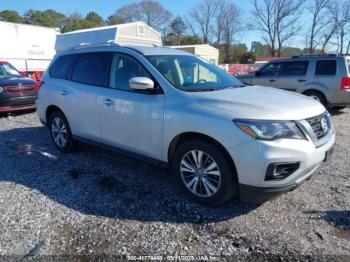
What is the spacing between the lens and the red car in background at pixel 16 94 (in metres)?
9.59

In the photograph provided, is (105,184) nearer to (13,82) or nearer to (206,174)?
(206,174)

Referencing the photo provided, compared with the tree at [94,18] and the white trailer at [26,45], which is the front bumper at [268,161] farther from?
the tree at [94,18]

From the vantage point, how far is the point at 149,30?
93.7 feet

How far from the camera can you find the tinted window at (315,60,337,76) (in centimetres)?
931

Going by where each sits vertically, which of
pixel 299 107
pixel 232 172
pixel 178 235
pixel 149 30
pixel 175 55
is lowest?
pixel 178 235

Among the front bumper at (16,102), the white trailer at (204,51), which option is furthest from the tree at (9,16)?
the front bumper at (16,102)

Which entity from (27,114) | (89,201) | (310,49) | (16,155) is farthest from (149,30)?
(310,49)

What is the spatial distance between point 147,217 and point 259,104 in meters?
1.73

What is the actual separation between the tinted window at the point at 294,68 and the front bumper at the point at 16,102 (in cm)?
810

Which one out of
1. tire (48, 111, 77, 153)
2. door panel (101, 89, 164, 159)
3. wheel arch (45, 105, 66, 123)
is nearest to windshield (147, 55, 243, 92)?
door panel (101, 89, 164, 159)

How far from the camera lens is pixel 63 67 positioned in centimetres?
561

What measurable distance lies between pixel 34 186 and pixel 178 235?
229 cm

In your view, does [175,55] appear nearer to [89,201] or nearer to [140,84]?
[140,84]

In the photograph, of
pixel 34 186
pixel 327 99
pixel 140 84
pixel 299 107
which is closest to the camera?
pixel 299 107
